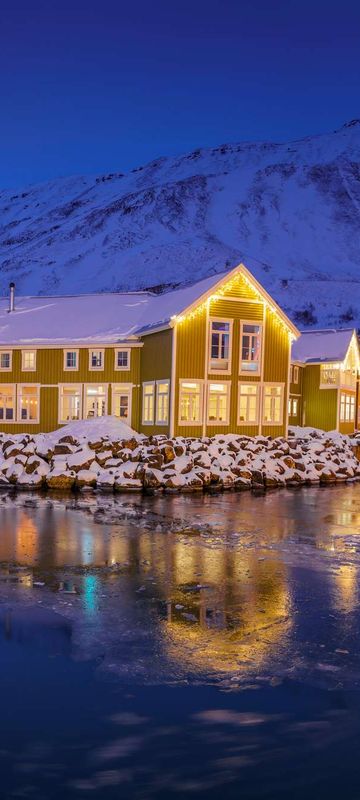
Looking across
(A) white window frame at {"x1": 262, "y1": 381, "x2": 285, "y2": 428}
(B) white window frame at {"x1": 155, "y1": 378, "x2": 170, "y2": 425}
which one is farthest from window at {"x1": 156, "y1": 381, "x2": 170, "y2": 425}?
(A) white window frame at {"x1": 262, "y1": 381, "x2": 285, "y2": 428}

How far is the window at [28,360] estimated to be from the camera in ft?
120

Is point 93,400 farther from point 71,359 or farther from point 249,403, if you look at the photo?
point 249,403

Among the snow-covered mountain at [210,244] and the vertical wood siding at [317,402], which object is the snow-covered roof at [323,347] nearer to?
the vertical wood siding at [317,402]

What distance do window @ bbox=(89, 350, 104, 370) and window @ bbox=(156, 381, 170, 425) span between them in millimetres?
4096

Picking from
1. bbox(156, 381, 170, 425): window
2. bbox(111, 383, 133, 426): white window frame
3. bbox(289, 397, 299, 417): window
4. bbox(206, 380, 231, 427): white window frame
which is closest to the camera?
bbox(156, 381, 170, 425): window

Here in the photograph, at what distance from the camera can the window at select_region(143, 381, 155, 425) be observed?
33.5 m

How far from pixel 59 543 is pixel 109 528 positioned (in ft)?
6.40

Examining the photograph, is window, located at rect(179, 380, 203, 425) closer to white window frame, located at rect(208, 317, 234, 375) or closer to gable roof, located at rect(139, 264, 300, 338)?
white window frame, located at rect(208, 317, 234, 375)

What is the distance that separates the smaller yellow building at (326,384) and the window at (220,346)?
13.5 metres

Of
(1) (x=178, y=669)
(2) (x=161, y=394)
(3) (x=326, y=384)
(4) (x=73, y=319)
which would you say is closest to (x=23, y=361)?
(4) (x=73, y=319)

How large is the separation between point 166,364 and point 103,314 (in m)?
8.46

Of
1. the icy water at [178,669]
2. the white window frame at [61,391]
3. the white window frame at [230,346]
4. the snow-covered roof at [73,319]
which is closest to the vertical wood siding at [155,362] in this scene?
the snow-covered roof at [73,319]

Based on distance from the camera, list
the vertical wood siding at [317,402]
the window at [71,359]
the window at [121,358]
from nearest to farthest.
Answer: the window at [121,358] → the window at [71,359] → the vertical wood siding at [317,402]

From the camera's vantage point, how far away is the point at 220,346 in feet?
108
